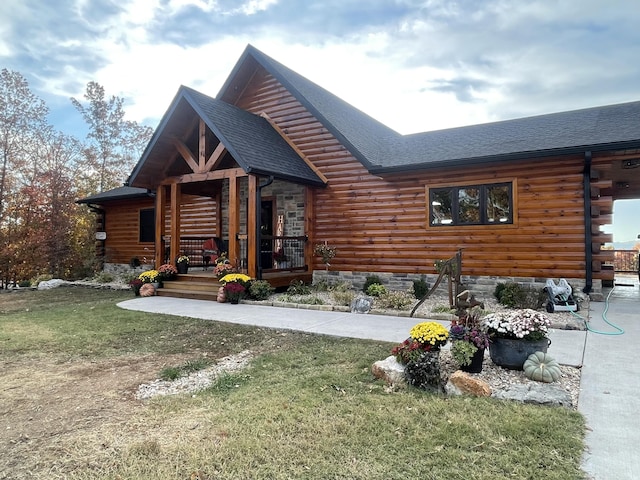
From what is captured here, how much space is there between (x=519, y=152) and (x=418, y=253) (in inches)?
130

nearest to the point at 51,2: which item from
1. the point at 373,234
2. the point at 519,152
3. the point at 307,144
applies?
the point at 307,144

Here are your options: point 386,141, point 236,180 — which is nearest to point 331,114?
point 386,141

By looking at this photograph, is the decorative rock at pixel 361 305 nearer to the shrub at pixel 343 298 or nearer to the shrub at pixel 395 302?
the shrub at pixel 395 302

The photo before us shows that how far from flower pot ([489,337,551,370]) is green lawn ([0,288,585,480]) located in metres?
0.94

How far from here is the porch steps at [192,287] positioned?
10.0 m

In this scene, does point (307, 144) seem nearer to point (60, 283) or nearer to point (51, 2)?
point (51, 2)

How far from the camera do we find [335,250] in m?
11.4

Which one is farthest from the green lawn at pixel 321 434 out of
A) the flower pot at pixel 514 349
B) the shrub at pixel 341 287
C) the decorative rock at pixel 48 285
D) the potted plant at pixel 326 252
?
the decorative rock at pixel 48 285

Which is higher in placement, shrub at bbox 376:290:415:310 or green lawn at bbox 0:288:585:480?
shrub at bbox 376:290:415:310

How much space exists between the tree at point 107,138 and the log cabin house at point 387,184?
1355cm

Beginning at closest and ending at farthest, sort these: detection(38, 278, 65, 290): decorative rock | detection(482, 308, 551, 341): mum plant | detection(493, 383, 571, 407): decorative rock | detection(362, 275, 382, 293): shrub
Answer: detection(493, 383, 571, 407): decorative rock → detection(482, 308, 551, 341): mum plant → detection(362, 275, 382, 293): shrub → detection(38, 278, 65, 290): decorative rock

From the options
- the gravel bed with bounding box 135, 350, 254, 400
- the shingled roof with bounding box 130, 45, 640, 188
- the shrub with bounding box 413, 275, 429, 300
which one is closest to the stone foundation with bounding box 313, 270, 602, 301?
the shrub with bounding box 413, 275, 429, 300

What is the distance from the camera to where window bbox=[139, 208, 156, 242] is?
53.3 feet

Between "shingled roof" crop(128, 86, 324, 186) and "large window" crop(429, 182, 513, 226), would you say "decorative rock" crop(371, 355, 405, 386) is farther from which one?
"large window" crop(429, 182, 513, 226)
